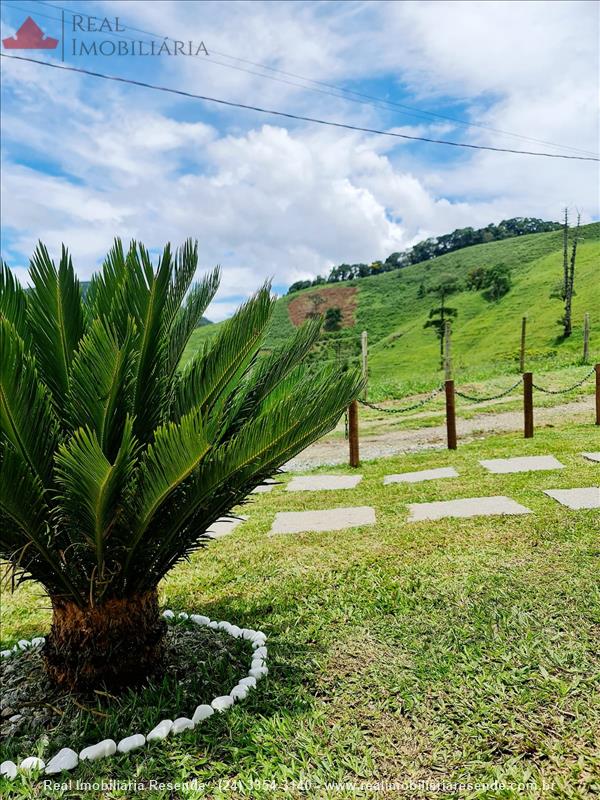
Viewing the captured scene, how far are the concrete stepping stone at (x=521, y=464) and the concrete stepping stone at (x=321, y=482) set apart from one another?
61.0 inches

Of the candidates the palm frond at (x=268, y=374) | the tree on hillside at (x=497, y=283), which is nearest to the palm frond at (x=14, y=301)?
the palm frond at (x=268, y=374)

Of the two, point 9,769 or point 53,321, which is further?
point 53,321

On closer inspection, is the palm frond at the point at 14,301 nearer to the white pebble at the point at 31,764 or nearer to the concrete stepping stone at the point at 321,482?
the white pebble at the point at 31,764

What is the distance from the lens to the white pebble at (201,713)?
231cm

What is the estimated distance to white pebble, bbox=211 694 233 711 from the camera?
93.8 inches

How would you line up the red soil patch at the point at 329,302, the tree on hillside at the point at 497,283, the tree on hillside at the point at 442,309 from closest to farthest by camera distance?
the tree on hillside at the point at 497,283
the tree on hillside at the point at 442,309
the red soil patch at the point at 329,302

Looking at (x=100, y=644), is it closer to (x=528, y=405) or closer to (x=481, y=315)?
(x=528, y=405)

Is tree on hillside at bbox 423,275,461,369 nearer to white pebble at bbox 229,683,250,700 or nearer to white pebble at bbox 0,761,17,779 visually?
white pebble at bbox 229,683,250,700

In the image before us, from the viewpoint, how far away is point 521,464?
6.61 meters

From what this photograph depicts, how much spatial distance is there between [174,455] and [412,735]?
→ 4.35ft

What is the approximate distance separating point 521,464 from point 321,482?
2.33 meters

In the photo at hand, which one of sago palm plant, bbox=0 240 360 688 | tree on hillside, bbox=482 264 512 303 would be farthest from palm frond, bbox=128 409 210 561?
tree on hillside, bbox=482 264 512 303

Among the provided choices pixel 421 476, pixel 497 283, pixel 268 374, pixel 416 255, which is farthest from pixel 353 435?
pixel 416 255

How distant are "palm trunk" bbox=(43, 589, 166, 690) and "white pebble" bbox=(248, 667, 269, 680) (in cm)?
46
